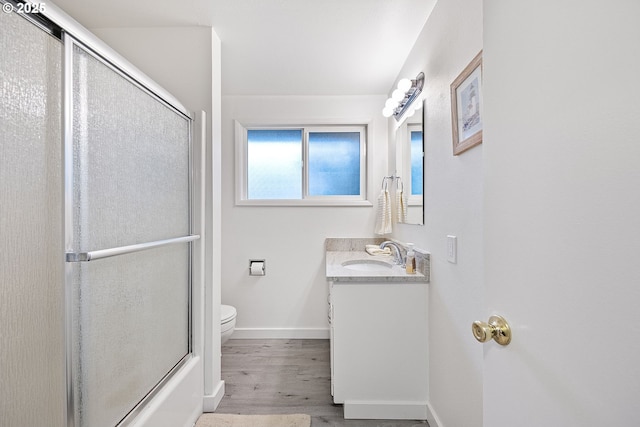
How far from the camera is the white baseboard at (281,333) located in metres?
2.90

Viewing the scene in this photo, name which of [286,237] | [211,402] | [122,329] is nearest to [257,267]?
[286,237]

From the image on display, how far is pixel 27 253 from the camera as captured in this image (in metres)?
0.80

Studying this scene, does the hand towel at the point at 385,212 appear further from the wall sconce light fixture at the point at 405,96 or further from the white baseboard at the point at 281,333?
the white baseboard at the point at 281,333

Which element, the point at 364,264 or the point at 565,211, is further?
the point at 364,264

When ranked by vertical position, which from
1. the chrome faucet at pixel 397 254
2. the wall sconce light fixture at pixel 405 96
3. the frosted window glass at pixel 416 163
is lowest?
the chrome faucet at pixel 397 254

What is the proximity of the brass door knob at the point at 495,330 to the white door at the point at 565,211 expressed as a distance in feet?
0.06

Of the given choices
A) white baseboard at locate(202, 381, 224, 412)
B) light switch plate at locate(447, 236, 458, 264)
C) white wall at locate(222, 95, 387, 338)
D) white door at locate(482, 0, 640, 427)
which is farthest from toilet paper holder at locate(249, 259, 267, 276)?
white door at locate(482, 0, 640, 427)

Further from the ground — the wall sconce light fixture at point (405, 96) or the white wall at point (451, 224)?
the wall sconce light fixture at point (405, 96)

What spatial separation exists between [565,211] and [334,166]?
2.60m

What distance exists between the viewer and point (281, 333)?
9.52 feet

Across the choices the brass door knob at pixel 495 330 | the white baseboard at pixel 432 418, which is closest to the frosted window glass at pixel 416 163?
the white baseboard at pixel 432 418

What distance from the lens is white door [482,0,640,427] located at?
0.40 meters

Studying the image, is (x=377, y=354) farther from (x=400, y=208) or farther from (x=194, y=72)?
(x=194, y=72)

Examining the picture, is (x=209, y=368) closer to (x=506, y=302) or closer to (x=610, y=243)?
(x=506, y=302)
